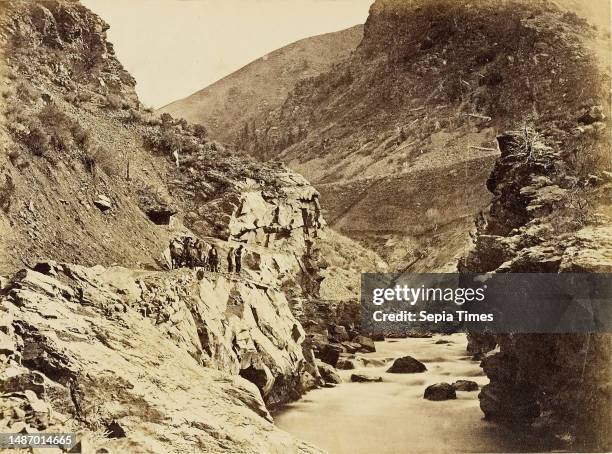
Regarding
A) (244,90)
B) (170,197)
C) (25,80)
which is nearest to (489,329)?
(170,197)

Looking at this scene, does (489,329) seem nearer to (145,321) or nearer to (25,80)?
(145,321)

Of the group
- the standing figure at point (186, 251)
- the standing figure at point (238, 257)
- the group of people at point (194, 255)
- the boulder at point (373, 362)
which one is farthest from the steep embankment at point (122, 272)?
the boulder at point (373, 362)

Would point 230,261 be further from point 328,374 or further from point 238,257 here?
point 328,374

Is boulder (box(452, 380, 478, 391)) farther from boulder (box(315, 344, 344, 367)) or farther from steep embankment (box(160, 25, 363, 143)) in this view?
steep embankment (box(160, 25, 363, 143))

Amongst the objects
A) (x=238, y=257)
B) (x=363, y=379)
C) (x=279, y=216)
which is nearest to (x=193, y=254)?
(x=238, y=257)

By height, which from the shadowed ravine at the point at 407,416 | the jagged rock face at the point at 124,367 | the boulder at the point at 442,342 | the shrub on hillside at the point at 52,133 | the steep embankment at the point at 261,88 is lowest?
the shadowed ravine at the point at 407,416

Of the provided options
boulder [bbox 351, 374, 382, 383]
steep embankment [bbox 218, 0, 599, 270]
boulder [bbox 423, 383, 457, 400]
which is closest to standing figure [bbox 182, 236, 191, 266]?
boulder [bbox 351, 374, 382, 383]

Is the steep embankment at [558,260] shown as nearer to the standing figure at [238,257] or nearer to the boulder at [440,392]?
the boulder at [440,392]
